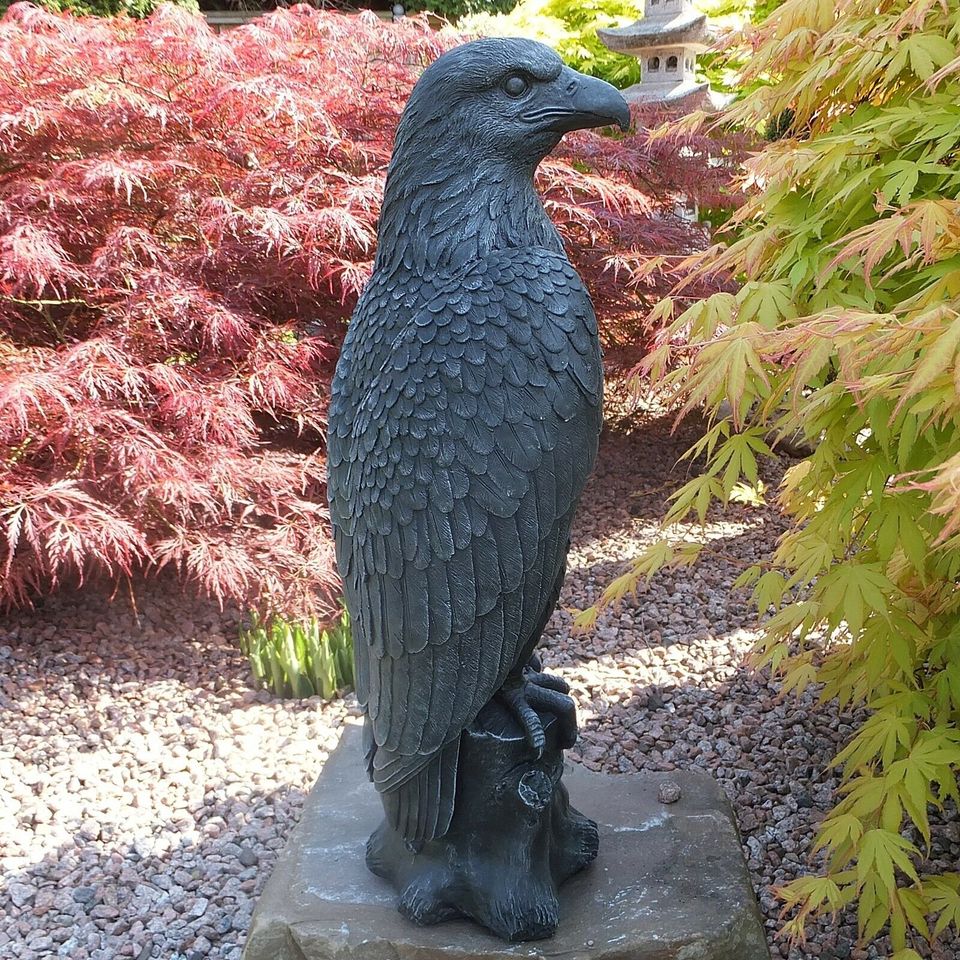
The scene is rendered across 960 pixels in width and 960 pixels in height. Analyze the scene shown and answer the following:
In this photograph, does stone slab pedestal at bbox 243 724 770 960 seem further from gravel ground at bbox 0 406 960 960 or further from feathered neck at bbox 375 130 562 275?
feathered neck at bbox 375 130 562 275

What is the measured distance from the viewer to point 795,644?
4.07 m

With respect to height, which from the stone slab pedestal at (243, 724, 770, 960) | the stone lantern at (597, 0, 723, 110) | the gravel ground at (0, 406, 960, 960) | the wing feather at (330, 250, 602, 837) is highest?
the stone lantern at (597, 0, 723, 110)

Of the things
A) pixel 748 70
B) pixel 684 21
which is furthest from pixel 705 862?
pixel 684 21

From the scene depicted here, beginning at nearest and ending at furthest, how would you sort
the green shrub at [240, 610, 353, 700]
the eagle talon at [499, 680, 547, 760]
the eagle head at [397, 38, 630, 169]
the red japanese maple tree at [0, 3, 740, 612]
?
the eagle head at [397, 38, 630, 169]
the eagle talon at [499, 680, 547, 760]
the red japanese maple tree at [0, 3, 740, 612]
the green shrub at [240, 610, 353, 700]

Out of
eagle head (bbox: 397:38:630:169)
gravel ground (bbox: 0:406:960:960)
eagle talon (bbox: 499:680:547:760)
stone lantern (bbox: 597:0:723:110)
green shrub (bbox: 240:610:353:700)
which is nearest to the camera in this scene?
eagle head (bbox: 397:38:630:169)

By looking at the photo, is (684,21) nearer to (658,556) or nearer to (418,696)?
(658,556)

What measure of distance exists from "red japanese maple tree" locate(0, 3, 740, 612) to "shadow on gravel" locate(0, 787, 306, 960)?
835mm

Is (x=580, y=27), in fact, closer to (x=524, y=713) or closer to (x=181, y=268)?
(x=181, y=268)

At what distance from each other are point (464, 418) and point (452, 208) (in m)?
0.41

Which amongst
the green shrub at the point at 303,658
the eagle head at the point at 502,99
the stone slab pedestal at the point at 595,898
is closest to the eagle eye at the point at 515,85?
the eagle head at the point at 502,99

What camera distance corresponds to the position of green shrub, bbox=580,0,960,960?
5.67 ft

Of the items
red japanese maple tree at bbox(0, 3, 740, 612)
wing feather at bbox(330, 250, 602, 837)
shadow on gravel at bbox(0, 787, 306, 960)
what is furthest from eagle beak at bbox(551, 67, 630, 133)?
shadow on gravel at bbox(0, 787, 306, 960)

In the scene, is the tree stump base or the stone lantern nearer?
the tree stump base

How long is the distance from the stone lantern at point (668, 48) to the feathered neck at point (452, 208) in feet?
15.5
